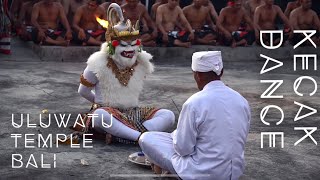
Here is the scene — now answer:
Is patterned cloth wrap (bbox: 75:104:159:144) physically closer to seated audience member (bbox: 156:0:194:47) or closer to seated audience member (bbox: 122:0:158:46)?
seated audience member (bbox: 122:0:158:46)

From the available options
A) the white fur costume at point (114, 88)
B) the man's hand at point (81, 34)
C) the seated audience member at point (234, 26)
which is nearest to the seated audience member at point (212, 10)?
the seated audience member at point (234, 26)

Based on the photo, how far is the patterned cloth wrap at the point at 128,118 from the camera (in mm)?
6180

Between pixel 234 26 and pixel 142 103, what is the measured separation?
231 inches

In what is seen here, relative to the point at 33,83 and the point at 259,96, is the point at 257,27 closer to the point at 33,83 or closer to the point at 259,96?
the point at 259,96

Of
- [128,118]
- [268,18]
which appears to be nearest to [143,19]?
[268,18]

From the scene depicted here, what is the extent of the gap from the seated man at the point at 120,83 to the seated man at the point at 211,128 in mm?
1655

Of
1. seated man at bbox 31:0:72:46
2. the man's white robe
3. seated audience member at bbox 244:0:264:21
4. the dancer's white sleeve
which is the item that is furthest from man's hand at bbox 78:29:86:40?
the man's white robe

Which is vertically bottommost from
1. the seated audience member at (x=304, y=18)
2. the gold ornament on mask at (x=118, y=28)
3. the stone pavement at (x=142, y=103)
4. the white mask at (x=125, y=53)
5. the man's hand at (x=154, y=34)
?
the stone pavement at (x=142, y=103)

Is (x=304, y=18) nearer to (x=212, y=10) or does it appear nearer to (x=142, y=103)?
(x=212, y=10)

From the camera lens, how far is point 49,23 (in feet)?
41.8

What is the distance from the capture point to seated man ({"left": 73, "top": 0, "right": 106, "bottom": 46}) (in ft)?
40.9

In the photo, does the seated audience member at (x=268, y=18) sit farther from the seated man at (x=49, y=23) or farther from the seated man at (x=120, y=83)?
the seated man at (x=120, y=83)

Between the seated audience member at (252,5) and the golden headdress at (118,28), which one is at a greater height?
the golden headdress at (118,28)

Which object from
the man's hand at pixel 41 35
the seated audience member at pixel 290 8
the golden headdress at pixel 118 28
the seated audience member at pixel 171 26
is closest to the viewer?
the golden headdress at pixel 118 28
